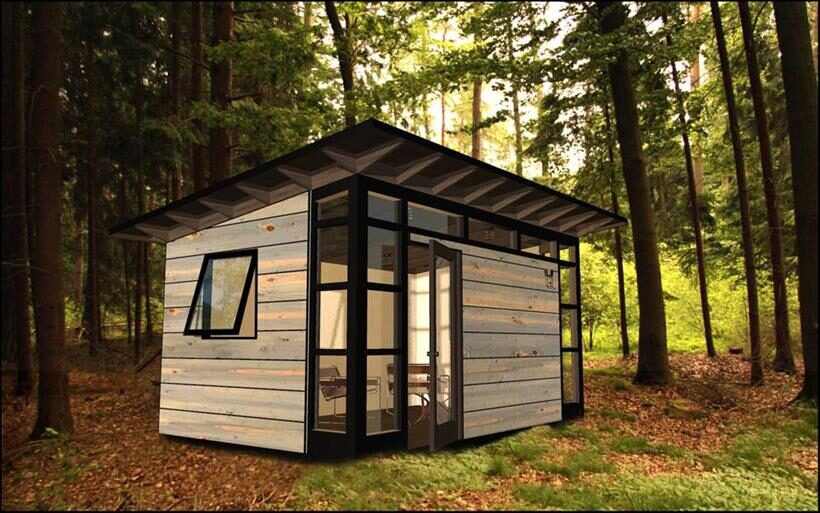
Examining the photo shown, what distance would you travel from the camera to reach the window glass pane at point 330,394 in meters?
6.33

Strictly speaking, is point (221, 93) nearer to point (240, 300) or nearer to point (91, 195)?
point (91, 195)

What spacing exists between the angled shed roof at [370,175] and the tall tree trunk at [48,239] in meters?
1.01

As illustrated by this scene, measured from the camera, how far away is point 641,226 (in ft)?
35.7

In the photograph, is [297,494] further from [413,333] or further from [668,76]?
[668,76]

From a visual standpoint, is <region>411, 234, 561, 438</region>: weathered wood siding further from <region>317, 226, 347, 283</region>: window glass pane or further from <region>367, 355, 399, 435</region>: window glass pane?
<region>367, 355, 399, 435</region>: window glass pane

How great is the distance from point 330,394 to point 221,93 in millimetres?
5461

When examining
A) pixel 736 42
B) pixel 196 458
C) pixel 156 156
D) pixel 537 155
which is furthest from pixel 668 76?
pixel 196 458

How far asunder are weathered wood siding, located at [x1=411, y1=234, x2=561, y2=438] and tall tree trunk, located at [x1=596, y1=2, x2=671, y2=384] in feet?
9.77

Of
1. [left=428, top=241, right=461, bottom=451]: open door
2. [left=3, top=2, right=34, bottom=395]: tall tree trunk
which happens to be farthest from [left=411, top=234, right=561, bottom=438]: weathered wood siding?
[left=3, top=2, right=34, bottom=395]: tall tree trunk

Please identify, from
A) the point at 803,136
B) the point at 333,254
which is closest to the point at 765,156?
the point at 803,136

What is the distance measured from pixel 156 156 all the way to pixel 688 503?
35.1 feet

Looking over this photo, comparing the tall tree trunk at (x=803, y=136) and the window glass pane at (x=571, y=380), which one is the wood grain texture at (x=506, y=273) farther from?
the tall tree trunk at (x=803, y=136)

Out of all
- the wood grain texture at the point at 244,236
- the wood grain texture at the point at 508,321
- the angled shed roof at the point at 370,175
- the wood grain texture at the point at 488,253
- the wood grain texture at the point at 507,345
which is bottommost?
the wood grain texture at the point at 507,345

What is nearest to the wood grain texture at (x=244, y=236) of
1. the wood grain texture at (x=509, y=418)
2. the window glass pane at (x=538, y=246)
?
the wood grain texture at (x=509, y=418)
